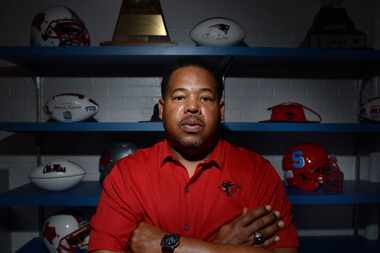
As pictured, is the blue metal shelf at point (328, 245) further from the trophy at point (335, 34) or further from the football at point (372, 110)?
the trophy at point (335, 34)

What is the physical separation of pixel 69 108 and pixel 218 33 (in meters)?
0.88

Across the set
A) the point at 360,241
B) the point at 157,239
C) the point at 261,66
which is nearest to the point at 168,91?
the point at 157,239

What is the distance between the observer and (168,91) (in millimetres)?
1278

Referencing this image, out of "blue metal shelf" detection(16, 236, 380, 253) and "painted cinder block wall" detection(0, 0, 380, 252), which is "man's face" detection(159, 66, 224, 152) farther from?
"blue metal shelf" detection(16, 236, 380, 253)

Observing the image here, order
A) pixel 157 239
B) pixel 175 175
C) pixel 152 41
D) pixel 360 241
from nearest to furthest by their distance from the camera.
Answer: pixel 157 239
pixel 175 175
pixel 152 41
pixel 360 241

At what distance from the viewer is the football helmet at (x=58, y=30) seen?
5.65ft

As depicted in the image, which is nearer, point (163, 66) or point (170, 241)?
point (170, 241)

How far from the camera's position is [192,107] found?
1208 mm

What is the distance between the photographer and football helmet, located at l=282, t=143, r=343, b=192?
1798 mm

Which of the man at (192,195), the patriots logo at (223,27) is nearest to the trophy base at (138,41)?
the patriots logo at (223,27)

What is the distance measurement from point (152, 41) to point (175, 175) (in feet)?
2.76

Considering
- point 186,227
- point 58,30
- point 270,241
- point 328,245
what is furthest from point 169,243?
point 328,245

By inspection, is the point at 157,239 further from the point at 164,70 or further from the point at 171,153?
the point at 164,70

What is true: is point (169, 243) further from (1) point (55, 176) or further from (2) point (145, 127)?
(1) point (55, 176)
